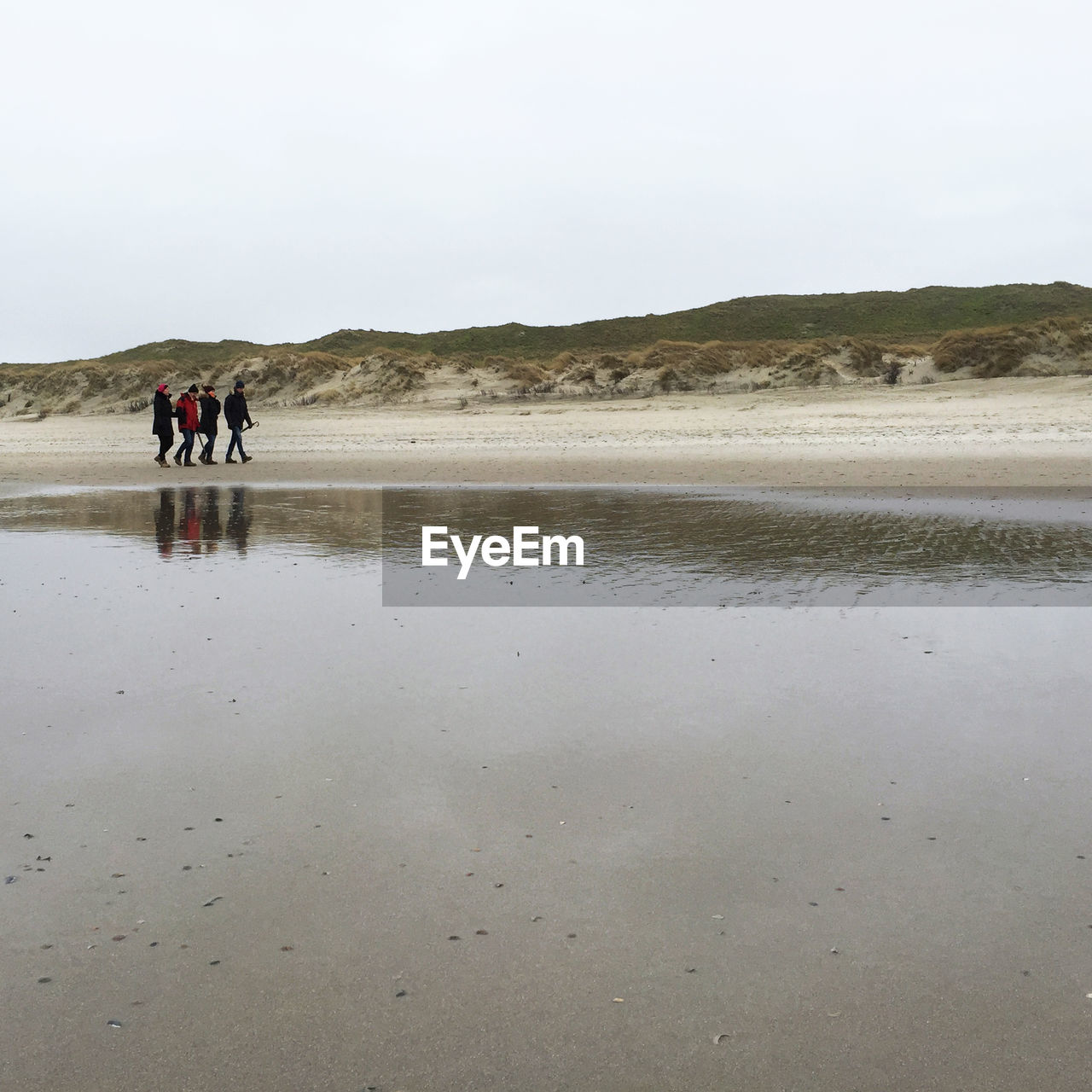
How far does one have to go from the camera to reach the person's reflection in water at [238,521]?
11770mm

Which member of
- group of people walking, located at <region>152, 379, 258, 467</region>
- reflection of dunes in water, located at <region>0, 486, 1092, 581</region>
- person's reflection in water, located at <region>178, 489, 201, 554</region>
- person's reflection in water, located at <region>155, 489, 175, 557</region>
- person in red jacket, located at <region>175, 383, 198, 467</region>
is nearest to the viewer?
reflection of dunes in water, located at <region>0, 486, 1092, 581</region>

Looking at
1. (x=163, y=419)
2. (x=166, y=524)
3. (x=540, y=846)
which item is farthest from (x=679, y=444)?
(x=540, y=846)

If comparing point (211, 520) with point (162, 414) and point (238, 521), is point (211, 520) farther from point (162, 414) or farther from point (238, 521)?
point (162, 414)

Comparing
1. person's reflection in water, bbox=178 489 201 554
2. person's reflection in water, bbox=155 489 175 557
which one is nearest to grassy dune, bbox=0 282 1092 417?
person's reflection in water, bbox=155 489 175 557

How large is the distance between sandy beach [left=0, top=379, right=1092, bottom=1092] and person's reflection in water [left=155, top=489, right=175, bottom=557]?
284 cm

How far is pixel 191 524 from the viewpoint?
44.4 feet

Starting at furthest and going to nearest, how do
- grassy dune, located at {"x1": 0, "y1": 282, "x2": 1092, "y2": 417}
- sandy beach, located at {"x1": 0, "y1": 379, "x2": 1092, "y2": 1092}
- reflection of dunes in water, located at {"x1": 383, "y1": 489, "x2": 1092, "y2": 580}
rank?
grassy dune, located at {"x1": 0, "y1": 282, "x2": 1092, "y2": 417} < reflection of dunes in water, located at {"x1": 383, "y1": 489, "x2": 1092, "y2": 580} < sandy beach, located at {"x1": 0, "y1": 379, "x2": 1092, "y2": 1092}

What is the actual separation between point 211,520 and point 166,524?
57 centimetres

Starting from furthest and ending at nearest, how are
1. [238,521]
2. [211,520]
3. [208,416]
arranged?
[208,416]
[211,520]
[238,521]

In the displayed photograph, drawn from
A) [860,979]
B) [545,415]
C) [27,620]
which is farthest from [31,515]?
[545,415]

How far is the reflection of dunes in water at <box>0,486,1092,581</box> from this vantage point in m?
9.73

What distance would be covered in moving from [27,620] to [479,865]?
535 centimetres

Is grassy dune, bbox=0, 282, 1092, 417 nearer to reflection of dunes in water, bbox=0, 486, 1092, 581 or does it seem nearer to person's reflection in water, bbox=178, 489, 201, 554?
person's reflection in water, bbox=178, 489, 201, 554

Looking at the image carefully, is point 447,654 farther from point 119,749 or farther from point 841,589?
point 841,589
